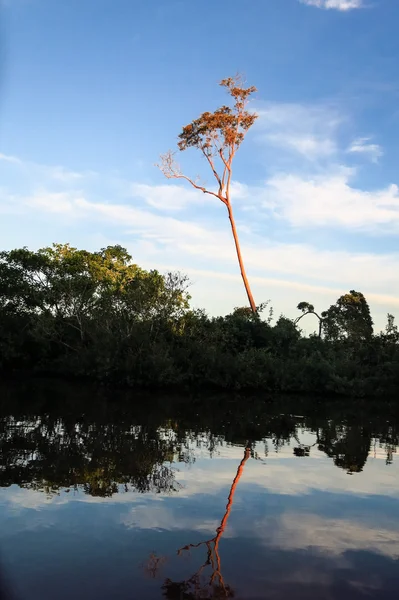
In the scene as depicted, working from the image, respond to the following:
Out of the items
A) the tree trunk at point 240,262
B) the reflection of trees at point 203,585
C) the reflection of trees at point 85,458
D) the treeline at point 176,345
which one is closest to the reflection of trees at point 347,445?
the reflection of trees at point 85,458

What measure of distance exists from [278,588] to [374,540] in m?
1.56

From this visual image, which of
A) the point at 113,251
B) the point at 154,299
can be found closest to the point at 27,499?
the point at 154,299

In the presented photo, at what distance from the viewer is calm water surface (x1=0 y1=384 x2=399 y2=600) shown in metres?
4.14

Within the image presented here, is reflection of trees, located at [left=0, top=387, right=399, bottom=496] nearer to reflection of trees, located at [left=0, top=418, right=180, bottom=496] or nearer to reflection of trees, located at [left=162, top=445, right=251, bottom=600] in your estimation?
reflection of trees, located at [left=0, top=418, right=180, bottom=496]

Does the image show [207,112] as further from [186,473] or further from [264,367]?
[186,473]

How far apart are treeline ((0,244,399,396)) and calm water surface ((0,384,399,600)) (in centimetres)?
864

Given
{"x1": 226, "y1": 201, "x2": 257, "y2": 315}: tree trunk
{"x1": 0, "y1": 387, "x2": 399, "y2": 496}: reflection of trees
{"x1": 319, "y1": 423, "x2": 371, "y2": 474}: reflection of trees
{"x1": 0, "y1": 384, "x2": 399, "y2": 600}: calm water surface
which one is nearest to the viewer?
{"x1": 0, "y1": 384, "x2": 399, "y2": 600}: calm water surface

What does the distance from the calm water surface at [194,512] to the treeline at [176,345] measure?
8.64 m

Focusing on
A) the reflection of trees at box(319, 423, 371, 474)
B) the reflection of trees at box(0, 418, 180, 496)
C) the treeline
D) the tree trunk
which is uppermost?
the tree trunk

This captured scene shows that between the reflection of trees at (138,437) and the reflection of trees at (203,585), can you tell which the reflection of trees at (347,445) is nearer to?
the reflection of trees at (138,437)

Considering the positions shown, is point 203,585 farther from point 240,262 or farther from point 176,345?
point 240,262

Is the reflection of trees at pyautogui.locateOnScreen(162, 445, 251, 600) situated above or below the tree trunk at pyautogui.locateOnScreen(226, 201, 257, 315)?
below

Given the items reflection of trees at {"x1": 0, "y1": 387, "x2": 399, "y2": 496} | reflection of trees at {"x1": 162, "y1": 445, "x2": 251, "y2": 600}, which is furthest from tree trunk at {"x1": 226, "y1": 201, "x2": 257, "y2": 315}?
reflection of trees at {"x1": 162, "y1": 445, "x2": 251, "y2": 600}

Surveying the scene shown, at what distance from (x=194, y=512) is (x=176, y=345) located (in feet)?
55.6
